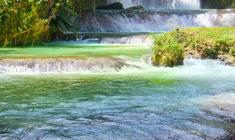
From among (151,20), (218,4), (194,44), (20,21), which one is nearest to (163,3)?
(218,4)

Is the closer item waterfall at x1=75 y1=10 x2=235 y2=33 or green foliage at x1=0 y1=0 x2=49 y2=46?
green foliage at x1=0 y1=0 x2=49 y2=46

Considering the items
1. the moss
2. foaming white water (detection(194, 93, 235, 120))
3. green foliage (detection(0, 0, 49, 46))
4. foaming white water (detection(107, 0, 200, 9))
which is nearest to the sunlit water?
foaming white water (detection(194, 93, 235, 120))

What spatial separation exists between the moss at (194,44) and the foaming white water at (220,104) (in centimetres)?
304

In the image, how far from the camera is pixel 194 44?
9023 mm

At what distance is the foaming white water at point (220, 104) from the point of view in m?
4.04

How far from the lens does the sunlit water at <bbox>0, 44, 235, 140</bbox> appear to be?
11.2 ft

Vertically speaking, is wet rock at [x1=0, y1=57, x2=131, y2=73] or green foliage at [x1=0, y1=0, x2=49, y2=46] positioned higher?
green foliage at [x1=0, y1=0, x2=49, y2=46]

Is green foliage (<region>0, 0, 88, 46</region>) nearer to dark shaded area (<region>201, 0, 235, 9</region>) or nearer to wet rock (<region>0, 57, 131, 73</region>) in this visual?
wet rock (<region>0, 57, 131, 73</region>)

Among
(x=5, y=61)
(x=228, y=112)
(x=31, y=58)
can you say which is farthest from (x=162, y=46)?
(x=228, y=112)

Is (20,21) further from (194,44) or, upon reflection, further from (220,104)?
(220,104)

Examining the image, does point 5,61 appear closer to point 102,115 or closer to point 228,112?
point 102,115

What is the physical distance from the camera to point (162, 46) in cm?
813

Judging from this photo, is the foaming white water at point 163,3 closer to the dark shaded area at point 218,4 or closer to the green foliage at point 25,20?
the dark shaded area at point 218,4

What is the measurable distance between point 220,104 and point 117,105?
4.31ft
